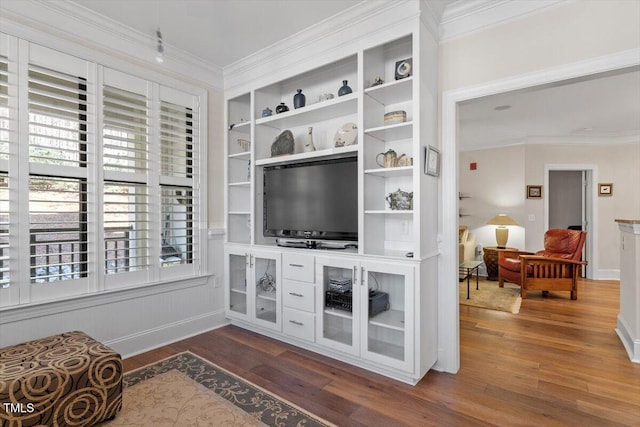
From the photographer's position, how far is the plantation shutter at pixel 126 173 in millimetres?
2848

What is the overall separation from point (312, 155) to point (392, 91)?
2.89 feet

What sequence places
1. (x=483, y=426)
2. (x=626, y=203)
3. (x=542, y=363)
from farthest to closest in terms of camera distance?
(x=626, y=203), (x=542, y=363), (x=483, y=426)

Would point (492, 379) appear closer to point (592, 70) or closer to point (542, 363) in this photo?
point (542, 363)

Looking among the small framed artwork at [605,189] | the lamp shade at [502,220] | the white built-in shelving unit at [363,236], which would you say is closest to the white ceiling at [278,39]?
the white built-in shelving unit at [363,236]

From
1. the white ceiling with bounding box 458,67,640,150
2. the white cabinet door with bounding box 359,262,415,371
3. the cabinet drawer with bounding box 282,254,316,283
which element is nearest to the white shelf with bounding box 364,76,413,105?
the white ceiling with bounding box 458,67,640,150

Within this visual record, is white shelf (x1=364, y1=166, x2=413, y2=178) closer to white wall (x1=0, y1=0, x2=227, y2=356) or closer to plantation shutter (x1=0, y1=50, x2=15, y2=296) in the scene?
white wall (x1=0, y1=0, x2=227, y2=356)

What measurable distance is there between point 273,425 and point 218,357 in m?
1.12

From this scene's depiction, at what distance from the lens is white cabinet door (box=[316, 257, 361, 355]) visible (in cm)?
277

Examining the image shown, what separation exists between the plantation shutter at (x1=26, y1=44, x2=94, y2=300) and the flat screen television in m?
1.59

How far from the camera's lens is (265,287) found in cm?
343

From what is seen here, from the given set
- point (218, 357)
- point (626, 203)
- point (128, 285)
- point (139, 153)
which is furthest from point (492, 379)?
point (626, 203)

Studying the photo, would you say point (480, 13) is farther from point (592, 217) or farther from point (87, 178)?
point (592, 217)

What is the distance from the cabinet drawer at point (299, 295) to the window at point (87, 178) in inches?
44.1

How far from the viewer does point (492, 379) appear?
2.54 metres
